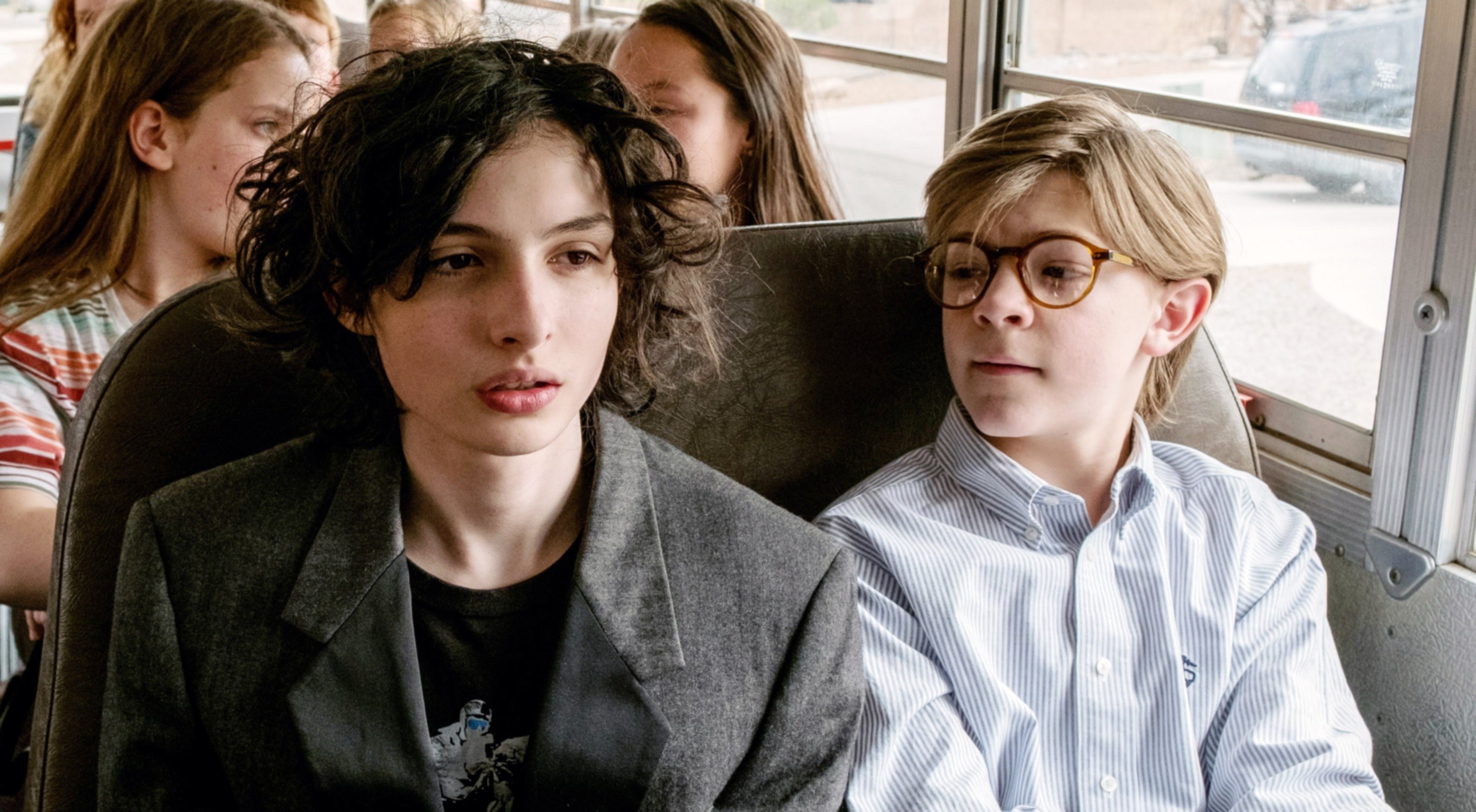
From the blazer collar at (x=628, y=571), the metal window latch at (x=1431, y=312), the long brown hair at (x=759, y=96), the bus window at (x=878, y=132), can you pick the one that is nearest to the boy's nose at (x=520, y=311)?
the blazer collar at (x=628, y=571)

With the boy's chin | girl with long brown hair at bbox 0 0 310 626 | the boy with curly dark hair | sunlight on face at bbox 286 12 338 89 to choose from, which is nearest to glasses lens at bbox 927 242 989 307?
the boy's chin

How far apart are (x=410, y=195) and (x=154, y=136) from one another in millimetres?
1006

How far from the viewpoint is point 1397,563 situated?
1.61 metres

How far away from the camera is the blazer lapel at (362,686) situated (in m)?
1.05

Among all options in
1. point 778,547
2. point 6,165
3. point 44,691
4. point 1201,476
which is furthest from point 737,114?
point 6,165

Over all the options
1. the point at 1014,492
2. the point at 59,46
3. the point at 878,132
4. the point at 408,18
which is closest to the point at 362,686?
the point at 1014,492

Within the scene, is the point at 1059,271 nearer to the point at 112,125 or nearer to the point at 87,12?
the point at 112,125

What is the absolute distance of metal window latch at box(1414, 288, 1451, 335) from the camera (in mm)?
1521

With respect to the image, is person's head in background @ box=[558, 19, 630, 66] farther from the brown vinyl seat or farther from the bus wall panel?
the bus wall panel

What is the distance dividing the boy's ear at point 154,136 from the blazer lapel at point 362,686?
101 cm

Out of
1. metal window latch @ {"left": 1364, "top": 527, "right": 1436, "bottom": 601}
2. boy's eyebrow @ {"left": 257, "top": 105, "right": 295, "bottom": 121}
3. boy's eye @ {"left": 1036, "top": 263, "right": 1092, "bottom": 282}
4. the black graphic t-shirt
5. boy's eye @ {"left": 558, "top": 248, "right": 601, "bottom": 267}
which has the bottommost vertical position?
metal window latch @ {"left": 1364, "top": 527, "right": 1436, "bottom": 601}

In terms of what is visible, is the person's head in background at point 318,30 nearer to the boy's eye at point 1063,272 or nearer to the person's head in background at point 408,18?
the person's head in background at point 408,18

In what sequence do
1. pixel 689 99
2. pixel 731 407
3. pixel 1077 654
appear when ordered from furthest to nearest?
pixel 689 99 → pixel 731 407 → pixel 1077 654

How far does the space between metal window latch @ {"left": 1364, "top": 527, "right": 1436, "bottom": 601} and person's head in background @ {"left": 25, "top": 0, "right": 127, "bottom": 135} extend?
239cm
